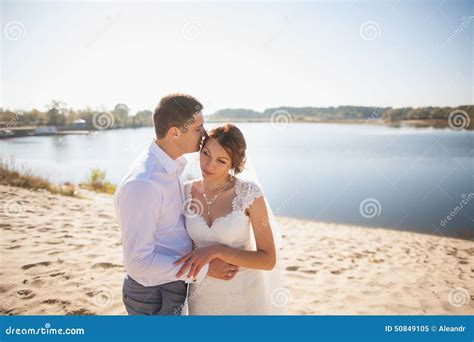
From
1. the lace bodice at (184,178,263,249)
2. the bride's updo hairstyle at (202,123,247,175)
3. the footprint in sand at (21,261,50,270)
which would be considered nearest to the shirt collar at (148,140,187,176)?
the bride's updo hairstyle at (202,123,247,175)

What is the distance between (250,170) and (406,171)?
43.8 ft

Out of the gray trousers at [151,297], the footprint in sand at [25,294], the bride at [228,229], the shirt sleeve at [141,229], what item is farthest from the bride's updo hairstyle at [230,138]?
the footprint in sand at [25,294]

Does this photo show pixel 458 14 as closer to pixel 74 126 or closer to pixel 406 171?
pixel 406 171

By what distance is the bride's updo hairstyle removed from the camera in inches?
96.6

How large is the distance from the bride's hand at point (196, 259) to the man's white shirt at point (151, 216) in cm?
4

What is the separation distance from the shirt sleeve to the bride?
22 cm

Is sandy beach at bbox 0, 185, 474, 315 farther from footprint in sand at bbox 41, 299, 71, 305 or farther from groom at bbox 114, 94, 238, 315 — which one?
groom at bbox 114, 94, 238, 315

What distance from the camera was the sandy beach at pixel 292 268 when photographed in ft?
12.3

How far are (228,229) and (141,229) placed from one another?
25.8 inches

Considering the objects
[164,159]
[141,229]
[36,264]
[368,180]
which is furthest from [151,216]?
[368,180]

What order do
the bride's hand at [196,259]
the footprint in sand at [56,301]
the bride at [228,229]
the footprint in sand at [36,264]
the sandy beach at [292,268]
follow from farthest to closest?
Answer: the footprint in sand at [36,264]
the sandy beach at [292,268]
the footprint in sand at [56,301]
the bride at [228,229]
the bride's hand at [196,259]

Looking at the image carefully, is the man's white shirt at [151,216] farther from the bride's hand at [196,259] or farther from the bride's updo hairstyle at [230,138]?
the bride's updo hairstyle at [230,138]

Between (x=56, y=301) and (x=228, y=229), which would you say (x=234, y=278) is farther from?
(x=56, y=301)

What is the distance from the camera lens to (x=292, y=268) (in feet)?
16.4
